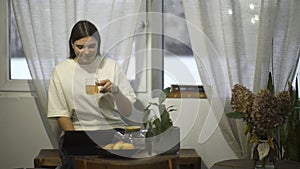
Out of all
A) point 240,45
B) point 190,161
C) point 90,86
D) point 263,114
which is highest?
point 240,45

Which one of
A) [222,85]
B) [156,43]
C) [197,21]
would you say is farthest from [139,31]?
[222,85]

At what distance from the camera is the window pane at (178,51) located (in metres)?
3.13

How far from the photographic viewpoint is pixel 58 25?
9.93 ft

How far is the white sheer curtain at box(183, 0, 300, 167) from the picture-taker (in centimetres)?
296

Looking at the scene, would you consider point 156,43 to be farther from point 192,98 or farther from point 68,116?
point 68,116

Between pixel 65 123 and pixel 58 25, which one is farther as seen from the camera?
pixel 58 25

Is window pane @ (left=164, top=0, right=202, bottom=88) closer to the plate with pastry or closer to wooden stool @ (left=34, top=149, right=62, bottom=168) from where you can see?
wooden stool @ (left=34, top=149, right=62, bottom=168)

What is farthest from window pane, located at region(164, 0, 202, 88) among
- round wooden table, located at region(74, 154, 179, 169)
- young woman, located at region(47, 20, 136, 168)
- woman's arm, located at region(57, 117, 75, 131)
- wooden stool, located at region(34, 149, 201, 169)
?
round wooden table, located at region(74, 154, 179, 169)

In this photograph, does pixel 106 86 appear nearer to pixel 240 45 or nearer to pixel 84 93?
pixel 84 93

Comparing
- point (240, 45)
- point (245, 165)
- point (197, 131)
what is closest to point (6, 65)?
point (197, 131)

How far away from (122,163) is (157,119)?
3.49ft

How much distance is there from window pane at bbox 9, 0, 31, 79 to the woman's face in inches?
20.9

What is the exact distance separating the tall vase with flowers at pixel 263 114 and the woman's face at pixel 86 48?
0.93 metres

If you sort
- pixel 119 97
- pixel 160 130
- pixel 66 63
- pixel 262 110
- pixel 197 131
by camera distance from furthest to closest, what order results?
pixel 197 131, pixel 66 63, pixel 119 97, pixel 160 130, pixel 262 110
